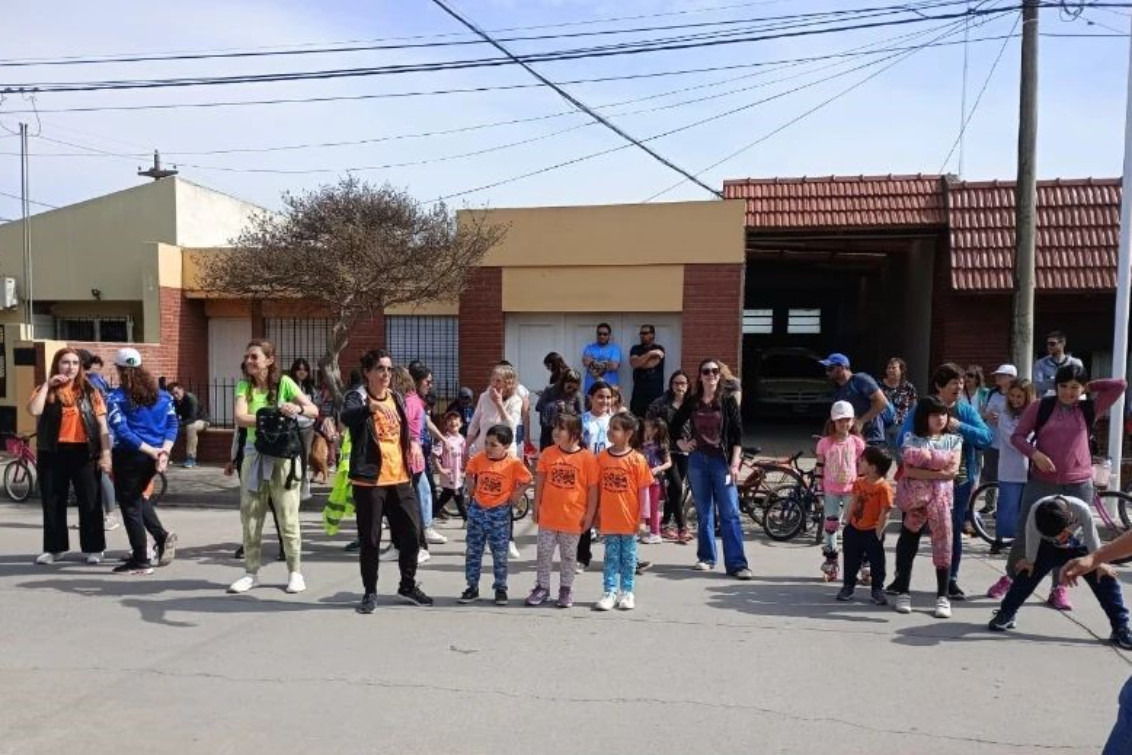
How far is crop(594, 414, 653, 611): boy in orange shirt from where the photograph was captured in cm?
613

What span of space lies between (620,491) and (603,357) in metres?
6.29

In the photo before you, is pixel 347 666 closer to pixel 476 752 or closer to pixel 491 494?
pixel 476 752

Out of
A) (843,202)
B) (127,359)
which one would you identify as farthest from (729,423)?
(843,202)

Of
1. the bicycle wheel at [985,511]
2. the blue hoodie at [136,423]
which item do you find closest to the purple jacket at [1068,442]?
the bicycle wheel at [985,511]

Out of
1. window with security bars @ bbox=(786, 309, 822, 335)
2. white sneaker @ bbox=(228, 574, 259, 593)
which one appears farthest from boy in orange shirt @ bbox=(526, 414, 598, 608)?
window with security bars @ bbox=(786, 309, 822, 335)

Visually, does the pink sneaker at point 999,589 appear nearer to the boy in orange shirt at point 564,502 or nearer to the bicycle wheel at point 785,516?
the bicycle wheel at point 785,516

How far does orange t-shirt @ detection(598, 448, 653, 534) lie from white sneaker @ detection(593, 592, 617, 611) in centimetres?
46

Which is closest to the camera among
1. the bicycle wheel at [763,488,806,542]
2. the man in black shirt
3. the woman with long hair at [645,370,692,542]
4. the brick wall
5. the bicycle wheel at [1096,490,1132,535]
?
the bicycle wheel at [1096,490,1132,535]

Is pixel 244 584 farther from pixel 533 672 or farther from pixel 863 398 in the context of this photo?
pixel 863 398

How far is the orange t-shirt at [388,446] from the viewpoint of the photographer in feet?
20.1

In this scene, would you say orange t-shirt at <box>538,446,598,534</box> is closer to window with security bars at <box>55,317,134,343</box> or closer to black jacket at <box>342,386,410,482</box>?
black jacket at <box>342,386,410,482</box>

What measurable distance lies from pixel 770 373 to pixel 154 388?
14.9 meters

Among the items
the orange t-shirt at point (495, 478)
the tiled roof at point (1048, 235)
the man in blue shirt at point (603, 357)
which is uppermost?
the tiled roof at point (1048, 235)

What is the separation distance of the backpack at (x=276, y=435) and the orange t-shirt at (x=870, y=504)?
4227 mm
